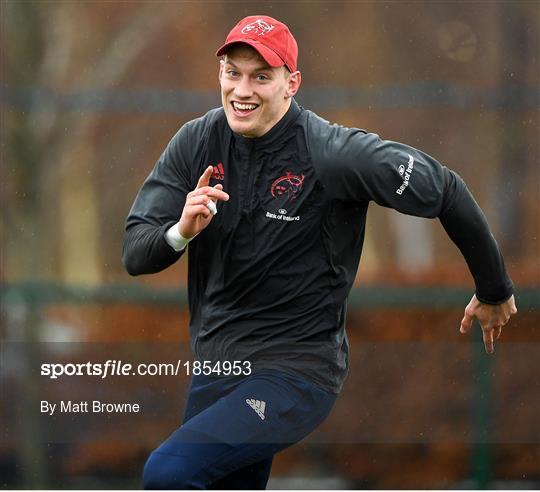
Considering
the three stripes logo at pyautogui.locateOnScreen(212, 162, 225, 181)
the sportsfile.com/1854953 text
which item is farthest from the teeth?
the sportsfile.com/1854953 text

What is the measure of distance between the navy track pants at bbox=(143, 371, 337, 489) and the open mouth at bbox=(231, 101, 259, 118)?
893 millimetres

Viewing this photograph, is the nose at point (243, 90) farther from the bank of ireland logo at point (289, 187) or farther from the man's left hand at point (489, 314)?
the man's left hand at point (489, 314)

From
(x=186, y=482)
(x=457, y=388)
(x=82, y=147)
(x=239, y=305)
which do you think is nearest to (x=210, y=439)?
(x=186, y=482)

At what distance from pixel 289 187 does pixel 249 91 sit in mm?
362

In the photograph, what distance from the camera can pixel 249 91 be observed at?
14.1ft

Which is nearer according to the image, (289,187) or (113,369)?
(289,187)

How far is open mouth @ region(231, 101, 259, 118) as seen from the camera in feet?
14.1

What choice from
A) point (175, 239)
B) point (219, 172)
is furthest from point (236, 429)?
point (219, 172)

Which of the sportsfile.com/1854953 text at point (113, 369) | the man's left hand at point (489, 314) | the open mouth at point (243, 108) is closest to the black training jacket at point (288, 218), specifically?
the open mouth at point (243, 108)

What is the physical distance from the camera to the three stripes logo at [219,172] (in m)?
4.43

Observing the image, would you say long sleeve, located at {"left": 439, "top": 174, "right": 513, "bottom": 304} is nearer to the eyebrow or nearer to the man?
the man

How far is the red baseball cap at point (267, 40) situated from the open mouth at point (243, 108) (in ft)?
0.51

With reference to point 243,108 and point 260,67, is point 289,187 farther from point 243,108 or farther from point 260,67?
point 260,67

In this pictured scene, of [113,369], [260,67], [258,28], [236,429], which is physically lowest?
[113,369]
